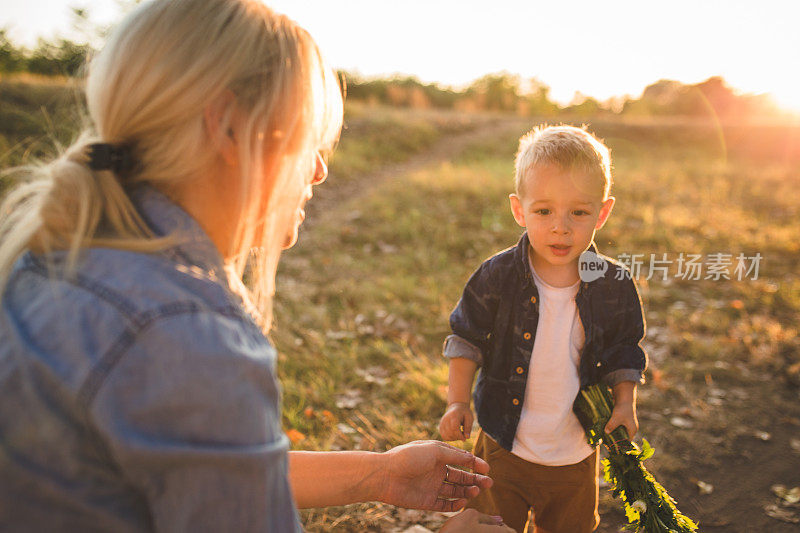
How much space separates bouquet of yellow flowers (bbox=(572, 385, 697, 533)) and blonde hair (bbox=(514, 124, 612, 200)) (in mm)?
884

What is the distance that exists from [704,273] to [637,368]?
5087 millimetres

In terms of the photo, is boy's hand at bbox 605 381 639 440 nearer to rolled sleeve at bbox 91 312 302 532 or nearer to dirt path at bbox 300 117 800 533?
dirt path at bbox 300 117 800 533

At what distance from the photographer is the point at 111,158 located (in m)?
1.22

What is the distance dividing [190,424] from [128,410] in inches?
4.4

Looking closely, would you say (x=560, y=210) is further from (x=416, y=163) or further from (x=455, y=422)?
(x=416, y=163)

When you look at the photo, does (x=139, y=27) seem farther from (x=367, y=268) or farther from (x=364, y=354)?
(x=367, y=268)

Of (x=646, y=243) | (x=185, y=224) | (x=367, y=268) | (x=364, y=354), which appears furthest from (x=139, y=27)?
(x=646, y=243)

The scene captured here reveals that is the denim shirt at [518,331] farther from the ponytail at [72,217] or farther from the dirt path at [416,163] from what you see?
the dirt path at [416,163]

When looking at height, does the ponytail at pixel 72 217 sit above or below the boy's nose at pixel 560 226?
above

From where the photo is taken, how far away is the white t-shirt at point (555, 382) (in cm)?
224


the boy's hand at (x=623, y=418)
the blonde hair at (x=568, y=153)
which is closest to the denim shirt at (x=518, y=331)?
the boy's hand at (x=623, y=418)

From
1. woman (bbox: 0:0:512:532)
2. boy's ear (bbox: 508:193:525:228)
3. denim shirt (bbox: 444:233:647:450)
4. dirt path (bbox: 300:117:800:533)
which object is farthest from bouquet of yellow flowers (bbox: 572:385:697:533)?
woman (bbox: 0:0:512:532)

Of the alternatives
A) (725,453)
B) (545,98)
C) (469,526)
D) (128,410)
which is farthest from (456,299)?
(545,98)

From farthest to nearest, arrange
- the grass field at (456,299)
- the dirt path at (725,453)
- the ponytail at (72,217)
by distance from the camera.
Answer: the grass field at (456,299) → the dirt path at (725,453) → the ponytail at (72,217)
